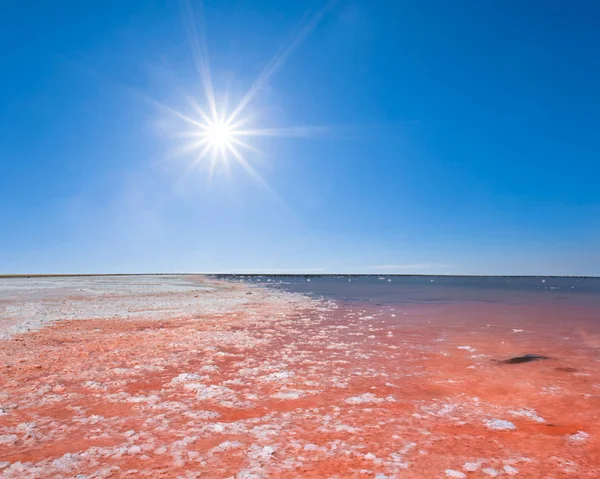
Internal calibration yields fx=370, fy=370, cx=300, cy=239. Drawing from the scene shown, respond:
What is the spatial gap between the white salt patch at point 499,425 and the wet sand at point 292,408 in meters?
0.02

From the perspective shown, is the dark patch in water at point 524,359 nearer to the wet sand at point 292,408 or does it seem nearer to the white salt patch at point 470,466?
the wet sand at point 292,408

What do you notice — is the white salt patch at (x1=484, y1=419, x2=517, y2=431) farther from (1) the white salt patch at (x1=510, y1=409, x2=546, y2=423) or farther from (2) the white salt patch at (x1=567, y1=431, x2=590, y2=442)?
(2) the white salt patch at (x1=567, y1=431, x2=590, y2=442)

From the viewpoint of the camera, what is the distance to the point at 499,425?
5621mm

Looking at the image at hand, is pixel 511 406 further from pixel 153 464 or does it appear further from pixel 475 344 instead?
pixel 475 344

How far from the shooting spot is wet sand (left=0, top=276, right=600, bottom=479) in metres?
4.44

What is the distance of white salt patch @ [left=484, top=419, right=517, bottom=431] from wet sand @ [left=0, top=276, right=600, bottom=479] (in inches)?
0.7

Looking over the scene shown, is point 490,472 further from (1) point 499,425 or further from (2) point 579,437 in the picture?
(2) point 579,437

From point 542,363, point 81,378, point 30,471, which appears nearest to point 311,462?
point 30,471

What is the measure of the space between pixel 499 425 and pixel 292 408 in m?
3.23

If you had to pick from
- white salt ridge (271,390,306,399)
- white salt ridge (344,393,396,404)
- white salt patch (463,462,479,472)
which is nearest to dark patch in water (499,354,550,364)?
white salt ridge (344,393,396,404)

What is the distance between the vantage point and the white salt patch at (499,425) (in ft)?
18.1

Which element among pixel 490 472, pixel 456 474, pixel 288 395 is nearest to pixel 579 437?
pixel 490 472

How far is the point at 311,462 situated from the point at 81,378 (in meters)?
5.89

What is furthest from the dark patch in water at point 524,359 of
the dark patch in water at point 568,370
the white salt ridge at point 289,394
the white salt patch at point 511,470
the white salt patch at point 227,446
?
the white salt patch at point 227,446
